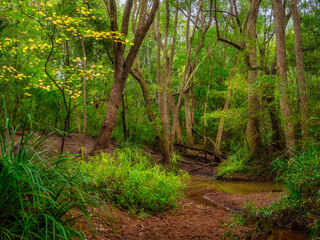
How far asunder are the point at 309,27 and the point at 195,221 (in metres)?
13.7

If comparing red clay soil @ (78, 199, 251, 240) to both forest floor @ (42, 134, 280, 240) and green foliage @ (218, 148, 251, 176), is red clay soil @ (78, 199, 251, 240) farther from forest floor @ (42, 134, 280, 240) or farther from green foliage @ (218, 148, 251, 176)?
green foliage @ (218, 148, 251, 176)

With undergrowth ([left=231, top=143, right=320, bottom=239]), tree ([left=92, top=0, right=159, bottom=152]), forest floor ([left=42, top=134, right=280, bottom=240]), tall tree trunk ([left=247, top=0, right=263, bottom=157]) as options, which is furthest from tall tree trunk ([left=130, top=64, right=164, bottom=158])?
undergrowth ([left=231, top=143, right=320, bottom=239])

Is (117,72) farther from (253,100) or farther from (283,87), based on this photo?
(253,100)

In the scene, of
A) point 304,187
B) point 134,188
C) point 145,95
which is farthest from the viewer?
point 145,95

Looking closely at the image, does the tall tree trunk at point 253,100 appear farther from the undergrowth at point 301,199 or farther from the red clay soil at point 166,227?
the red clay soil at point 166,227

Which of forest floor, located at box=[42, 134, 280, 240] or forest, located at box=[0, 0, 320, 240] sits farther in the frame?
forest floor, located at box=[42, 134, 280, 240]

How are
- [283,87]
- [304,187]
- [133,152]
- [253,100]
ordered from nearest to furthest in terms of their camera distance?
[304,187], [283,87], [133,152], [253,100]

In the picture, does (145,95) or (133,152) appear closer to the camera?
(133,152)

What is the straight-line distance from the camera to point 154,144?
16109 mm

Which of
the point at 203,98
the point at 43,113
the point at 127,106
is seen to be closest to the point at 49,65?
the point at 43,113

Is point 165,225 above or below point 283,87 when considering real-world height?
below

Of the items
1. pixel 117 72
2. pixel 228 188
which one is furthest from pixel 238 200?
pixel 117 72

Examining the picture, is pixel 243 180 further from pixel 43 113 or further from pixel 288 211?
pixel 43 113

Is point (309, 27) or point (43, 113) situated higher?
point (309, 27)
